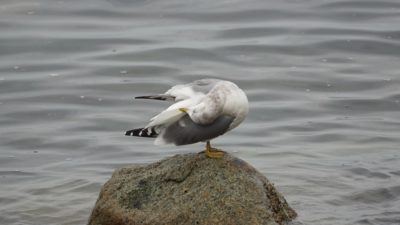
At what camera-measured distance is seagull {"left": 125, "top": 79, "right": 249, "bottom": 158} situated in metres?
5.82

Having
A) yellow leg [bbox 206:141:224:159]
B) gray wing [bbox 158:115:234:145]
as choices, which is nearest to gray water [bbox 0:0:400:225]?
yellow leg [bbox 206:141:224:159]

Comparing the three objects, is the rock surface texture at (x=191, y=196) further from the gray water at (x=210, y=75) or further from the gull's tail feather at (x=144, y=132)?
the gray water at (x=210, y=75)

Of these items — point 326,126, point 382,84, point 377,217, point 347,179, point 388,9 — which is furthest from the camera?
point 388,9

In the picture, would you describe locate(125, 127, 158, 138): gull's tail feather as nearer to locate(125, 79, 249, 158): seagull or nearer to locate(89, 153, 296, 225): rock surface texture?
locate(125, 79, 249, 158): seagull

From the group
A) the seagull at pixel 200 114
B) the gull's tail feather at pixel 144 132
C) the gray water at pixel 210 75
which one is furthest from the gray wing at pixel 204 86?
the gray water at pixel 210 75

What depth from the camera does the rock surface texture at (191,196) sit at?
19.1ft

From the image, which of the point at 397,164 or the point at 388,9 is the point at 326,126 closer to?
the point at 397,164

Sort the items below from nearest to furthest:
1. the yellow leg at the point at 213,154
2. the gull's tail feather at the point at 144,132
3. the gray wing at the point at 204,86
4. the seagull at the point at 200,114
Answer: the seagull at the point at 200,114
the gray wing at the point at 204,86
the gull's tail feather at the point at 144,132
the yellow leg at the point at 213,154

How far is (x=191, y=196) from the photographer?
5.90 m

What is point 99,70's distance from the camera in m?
12.9

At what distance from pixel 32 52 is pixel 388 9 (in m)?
6.70

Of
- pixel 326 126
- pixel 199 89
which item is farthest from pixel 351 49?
pixel 199 89

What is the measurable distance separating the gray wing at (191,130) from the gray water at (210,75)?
159cm

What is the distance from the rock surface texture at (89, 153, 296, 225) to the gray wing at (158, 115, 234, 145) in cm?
21
